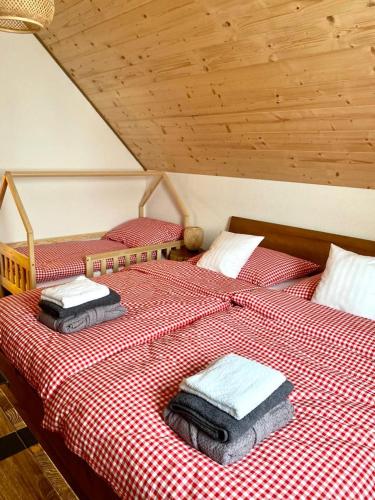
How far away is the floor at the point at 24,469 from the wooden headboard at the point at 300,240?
201 centimetres

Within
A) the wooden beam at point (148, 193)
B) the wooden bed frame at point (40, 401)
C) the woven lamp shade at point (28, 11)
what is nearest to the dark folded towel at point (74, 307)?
the wooden bed frame at point (40, 401)

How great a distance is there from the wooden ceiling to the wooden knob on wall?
0.52 m

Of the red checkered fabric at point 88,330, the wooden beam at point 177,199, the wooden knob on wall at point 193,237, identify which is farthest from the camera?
the wooden beam at point 177,199

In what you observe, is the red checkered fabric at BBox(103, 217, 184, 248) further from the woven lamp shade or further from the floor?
the woven lamp shade

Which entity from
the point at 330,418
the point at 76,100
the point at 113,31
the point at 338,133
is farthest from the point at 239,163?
the point at 330,418

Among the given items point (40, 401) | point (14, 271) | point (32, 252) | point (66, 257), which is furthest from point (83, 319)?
point (14, 271)

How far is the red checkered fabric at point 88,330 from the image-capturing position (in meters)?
1.53

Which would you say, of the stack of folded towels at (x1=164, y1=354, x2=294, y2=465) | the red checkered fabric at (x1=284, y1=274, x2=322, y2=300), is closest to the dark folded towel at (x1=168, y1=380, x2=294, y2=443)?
the stack of folded towels at (x1=164, y1=354, x2=294, y2=465)

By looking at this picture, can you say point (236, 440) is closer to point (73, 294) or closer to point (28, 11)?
point (73, 294)

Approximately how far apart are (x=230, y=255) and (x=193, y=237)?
34.7 inches

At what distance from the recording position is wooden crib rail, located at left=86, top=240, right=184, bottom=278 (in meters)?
3.09

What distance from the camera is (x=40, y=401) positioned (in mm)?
1646

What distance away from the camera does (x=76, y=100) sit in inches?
143

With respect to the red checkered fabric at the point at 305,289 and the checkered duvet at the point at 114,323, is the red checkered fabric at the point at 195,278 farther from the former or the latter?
the red checkered fabric at the point at 305,289
